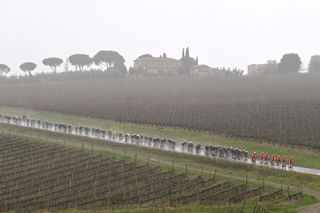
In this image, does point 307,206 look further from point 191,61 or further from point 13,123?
point 191,61

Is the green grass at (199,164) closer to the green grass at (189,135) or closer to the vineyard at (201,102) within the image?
Result: the green grass at (189,135)

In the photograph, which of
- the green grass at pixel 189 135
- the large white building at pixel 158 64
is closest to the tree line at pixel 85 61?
the large white building at pixel 158 64

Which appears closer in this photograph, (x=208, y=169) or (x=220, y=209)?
(x=220, y=209)

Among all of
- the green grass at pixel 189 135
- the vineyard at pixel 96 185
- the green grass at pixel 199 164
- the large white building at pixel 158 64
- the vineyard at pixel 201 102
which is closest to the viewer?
the vineyard at pixel 96 185

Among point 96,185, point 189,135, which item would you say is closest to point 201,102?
point 189,135

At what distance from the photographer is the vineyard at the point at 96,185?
32094 mm

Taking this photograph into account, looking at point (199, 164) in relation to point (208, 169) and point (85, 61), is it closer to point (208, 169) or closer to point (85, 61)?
point (208, 169)

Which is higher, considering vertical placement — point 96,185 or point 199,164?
point 199,164

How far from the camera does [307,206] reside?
3141cm

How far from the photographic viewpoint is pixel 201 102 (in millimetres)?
92562

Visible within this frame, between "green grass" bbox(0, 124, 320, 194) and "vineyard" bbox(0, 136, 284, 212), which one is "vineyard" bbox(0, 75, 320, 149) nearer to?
"green grass" bbox(0, 124, 320, 194)

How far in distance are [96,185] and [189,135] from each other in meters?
25.1

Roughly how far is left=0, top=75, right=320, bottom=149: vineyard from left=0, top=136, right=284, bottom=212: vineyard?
1707 cm

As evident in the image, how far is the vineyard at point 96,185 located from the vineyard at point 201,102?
1707 centimetres
